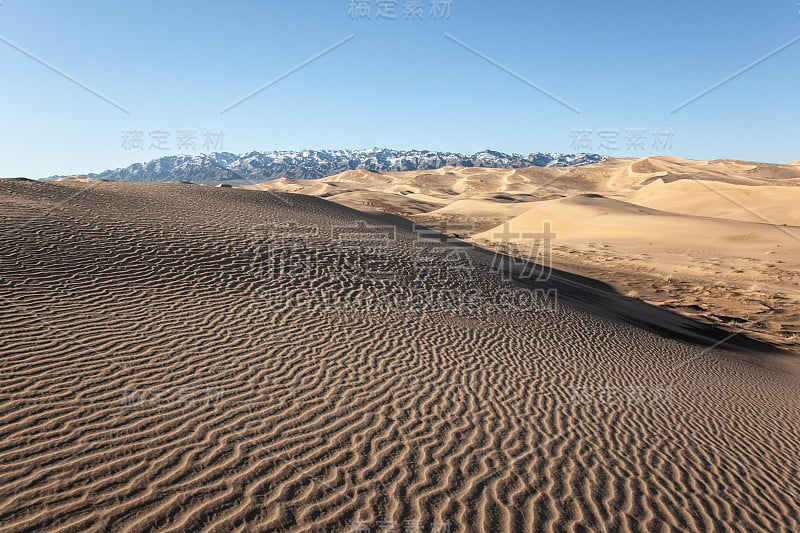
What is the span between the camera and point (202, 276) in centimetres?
949

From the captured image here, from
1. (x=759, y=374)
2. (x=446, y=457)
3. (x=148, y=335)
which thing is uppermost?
(x=148, y=335)

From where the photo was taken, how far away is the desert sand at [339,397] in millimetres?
3914

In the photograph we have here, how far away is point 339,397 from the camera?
18.8 feet

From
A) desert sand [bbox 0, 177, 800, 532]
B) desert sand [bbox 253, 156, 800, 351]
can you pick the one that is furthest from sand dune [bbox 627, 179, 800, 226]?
desert sand [bbox 0, 177, 800, 532]

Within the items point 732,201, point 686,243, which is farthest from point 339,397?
point 732,201

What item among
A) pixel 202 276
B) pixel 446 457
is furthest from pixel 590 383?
pixel 202 276

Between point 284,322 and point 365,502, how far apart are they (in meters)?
4.60

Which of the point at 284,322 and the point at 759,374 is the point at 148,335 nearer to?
the point at 284,322

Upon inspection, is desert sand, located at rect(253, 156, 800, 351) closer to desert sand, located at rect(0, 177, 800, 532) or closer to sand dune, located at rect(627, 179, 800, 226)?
sand dune, located at rect(627, 179, 800, 226)

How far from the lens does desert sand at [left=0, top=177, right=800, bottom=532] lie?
12.8 ft

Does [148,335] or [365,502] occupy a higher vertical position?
[148,335]

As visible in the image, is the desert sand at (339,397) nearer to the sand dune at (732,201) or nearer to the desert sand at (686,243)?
the desert sand at (686,243)

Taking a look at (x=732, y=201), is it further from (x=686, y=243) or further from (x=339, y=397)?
(x=339, y=397)

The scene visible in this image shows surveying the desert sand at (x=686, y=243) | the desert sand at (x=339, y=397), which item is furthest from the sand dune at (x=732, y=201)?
the desert sand at (x=339, y=397)
